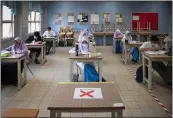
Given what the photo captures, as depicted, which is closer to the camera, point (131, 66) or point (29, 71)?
point (29, 71)

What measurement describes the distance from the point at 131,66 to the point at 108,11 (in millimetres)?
7204

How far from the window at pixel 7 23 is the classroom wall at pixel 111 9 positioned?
5.53 m

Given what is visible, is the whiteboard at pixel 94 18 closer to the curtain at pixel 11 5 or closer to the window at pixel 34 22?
the window at pixel 34 22

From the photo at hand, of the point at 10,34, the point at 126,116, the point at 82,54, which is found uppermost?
the point at 10,34

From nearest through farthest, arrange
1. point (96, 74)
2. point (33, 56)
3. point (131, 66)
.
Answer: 1. point (96, 74)
2. point (131, 66)
3. point (33, 56)

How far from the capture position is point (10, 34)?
27.9ft

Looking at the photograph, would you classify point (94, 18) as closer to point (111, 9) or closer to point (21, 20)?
point (111, 9)

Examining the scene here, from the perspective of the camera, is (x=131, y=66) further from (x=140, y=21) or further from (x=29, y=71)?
(x=140, y=21)

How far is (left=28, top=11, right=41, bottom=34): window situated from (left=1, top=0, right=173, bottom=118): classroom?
5 cm

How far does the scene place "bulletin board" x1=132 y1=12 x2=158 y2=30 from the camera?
1390 centimetres

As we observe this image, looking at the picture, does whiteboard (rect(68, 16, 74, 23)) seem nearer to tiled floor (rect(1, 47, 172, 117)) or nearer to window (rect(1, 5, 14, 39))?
window (rect(1, 5, 14, 39))

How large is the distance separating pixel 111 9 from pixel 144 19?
194 cm

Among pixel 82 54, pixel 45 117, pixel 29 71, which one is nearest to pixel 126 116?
pixel 45 117

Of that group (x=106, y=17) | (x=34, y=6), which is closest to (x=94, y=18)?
(x=106, y=17)
